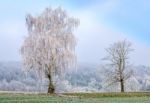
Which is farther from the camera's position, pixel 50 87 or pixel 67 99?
pixel 50 87

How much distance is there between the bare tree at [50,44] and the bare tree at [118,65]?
45.2ft

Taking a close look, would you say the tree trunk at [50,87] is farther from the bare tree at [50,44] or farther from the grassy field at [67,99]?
the grassy field at [67,99]

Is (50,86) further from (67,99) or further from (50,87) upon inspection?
(67,99)

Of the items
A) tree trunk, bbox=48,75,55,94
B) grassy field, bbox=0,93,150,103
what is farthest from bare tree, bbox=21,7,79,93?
grassy field, bbox=0,93,150,103

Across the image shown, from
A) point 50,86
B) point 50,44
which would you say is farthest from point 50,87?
point 50,44

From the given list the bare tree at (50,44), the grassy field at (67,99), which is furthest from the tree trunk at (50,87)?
the grassy field at (67,99)

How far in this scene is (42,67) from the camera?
152ft

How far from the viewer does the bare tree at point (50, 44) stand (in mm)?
45594

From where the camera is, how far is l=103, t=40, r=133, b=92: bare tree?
58.9 metres

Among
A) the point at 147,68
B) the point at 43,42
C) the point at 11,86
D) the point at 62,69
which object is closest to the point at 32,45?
the point at 43,42

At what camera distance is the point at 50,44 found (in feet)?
149

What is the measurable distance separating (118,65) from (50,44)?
16.4m

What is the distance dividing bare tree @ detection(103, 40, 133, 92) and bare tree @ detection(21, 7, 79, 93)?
1377cm

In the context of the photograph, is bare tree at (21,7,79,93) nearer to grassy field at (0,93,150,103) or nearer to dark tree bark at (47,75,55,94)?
dark tree bark at (47,75,55,94)
